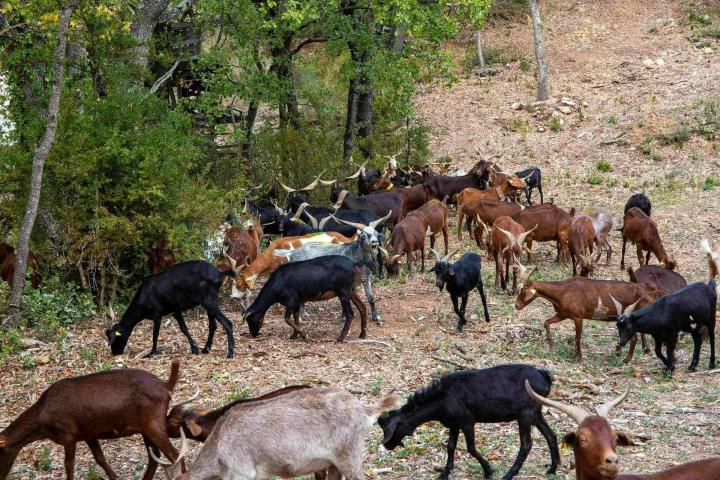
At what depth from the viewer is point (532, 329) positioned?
579 inches

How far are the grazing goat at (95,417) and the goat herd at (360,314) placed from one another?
0.01 m

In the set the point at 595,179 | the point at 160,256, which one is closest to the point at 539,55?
the point at 595,179

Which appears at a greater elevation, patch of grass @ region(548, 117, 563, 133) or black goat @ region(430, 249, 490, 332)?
patch of grass @ region(548, 117, 563, 133)

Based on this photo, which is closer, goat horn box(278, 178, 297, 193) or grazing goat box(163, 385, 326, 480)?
grazing goat box(163, 385, 326, 480)

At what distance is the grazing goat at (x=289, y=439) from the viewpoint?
24.8ft

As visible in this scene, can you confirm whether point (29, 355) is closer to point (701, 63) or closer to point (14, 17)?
point (14, 17)

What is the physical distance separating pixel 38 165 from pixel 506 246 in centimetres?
865

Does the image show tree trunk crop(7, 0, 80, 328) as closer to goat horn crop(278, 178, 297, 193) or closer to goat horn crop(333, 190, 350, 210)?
goat horn crop(333, 190, 350, 210)

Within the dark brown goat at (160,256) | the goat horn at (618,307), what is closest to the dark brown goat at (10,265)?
the dark brown goat at (160,256)

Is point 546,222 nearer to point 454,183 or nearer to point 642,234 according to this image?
point 642,234

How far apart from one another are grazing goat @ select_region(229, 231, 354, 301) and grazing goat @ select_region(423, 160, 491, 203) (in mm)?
6682

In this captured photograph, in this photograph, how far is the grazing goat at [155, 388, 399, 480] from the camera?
7.55 m

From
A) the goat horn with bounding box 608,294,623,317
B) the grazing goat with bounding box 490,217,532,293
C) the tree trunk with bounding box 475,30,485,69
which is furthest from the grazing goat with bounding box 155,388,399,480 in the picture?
the tree trunk with bounding box 475,30,485,69

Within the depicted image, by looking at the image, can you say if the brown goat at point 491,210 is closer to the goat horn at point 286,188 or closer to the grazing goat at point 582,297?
the goat horn at point 286,188
